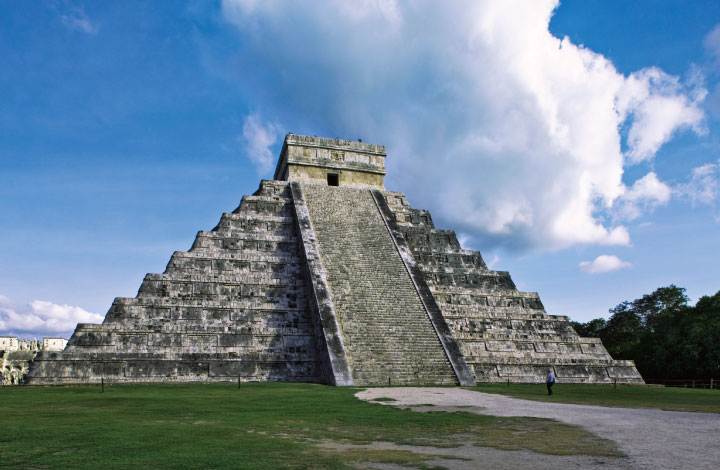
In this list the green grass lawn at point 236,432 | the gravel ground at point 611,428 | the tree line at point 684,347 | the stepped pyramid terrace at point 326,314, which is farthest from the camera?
the tree line at point 684,347

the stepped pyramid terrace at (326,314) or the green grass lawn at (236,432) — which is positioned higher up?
the stepped pyramid terrace at (326,314)

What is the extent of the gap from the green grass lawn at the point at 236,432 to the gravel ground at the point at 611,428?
407 mm

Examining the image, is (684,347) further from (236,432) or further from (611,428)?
(236,432)

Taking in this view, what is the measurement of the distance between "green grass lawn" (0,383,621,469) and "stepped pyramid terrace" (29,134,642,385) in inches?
193

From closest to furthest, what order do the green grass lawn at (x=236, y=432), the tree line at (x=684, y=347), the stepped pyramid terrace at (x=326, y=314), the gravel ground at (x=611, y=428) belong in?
the gravel ground at (x=611, y=428) < the green grass lawn at (x=236, y=432) < the stepped pyramid terrace at (x=326, y=314) < the tree line at (x=684, y=347)

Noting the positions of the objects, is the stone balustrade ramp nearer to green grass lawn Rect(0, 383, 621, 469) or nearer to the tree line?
green grass lawn Rect(0, 383, 621, 469)

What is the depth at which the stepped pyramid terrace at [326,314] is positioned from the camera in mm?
16703

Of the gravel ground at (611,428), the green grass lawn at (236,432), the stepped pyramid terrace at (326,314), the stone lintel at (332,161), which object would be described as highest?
the stone lintel at (332,161)

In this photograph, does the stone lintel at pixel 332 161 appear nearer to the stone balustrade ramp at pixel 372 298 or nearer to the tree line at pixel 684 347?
the stone balustrade ramp at pixel 372 298

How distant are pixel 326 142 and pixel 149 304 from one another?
11857mm

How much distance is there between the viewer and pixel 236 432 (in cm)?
Answer: 738

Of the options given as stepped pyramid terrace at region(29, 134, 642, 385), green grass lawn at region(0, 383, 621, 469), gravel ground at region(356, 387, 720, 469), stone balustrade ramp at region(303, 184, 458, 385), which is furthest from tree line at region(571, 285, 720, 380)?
green grass lawn at region(0, 383, 621, 469)

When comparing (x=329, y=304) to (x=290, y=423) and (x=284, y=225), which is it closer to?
(x=284, y=225)

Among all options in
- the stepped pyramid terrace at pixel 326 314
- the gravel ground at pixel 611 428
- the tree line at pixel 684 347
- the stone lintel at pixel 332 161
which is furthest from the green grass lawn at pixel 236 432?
the tree line at pixel 684 347
